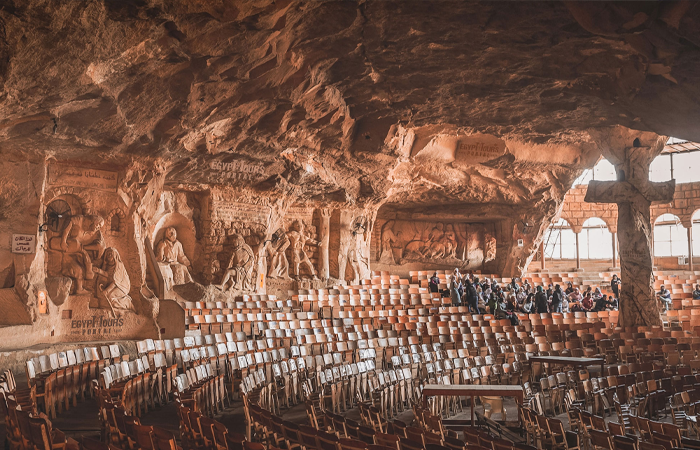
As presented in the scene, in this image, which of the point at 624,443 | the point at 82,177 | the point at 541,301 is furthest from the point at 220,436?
the point at 541,301

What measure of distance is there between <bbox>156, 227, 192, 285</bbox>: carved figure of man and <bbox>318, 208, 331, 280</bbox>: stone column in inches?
194

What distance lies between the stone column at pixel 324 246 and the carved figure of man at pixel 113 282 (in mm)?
8142

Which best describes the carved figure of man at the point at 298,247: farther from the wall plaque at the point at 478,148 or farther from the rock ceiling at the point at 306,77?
the wall plaque at the point at 478,148

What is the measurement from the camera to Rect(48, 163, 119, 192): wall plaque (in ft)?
40.8

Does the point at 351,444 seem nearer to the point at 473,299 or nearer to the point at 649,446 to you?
the point at 649,446

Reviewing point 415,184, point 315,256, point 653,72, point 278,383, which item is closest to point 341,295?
point 315,256

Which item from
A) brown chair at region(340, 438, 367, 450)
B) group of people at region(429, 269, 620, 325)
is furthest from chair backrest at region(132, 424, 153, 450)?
group of people at region(429, 269, 620, 325)

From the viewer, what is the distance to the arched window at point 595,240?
103ft

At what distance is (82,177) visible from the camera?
12.8 meters

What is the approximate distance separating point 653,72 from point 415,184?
41.4 ft

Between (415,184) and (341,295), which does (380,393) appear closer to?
(341,295)

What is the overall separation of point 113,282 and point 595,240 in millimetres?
26097

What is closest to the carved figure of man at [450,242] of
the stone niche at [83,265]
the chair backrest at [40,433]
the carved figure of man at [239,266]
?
the carved figure of man at [239,266]

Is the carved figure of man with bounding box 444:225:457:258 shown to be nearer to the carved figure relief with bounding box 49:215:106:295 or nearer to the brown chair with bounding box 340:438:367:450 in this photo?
the carved figure relief with bounding box 49:215:106:295
